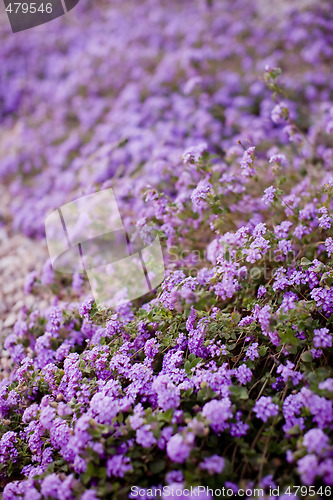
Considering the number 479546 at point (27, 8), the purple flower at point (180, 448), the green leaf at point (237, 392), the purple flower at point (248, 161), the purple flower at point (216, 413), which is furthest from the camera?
the number 479546 at point (27, 8)

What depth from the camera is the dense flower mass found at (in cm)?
188

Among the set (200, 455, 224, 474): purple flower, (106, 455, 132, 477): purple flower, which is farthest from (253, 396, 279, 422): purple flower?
(106, 455, 132, 477): purple flower

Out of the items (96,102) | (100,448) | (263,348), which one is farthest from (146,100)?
(100,448)

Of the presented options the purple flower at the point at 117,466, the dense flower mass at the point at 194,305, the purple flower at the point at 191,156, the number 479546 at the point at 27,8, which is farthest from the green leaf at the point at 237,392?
the number 479546 at the point at 27,8

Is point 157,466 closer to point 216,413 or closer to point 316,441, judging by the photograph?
point 216,413

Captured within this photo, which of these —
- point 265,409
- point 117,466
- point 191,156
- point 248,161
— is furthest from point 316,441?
point 191,156

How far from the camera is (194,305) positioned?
2.05m

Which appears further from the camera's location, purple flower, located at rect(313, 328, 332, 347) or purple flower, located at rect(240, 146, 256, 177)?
purple flower, located at rect(240, 146, 256, 177)

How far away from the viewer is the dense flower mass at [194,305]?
188 cm

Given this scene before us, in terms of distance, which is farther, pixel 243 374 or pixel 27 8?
pixel 27 8

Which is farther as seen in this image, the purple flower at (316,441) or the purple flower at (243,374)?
the purple flower at (243,374)

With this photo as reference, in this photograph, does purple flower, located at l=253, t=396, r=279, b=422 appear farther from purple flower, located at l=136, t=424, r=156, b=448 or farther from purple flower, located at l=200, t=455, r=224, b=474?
purple flower, located at l=136, t=424, r=156, b=448

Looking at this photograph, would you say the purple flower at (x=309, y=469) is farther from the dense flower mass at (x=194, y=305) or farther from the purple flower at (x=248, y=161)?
the purple flower at (x=248, y=161)

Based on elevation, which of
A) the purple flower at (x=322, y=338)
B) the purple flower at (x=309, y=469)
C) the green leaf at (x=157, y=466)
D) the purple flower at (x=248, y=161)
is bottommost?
the green leaf at (x=157, y=466)
